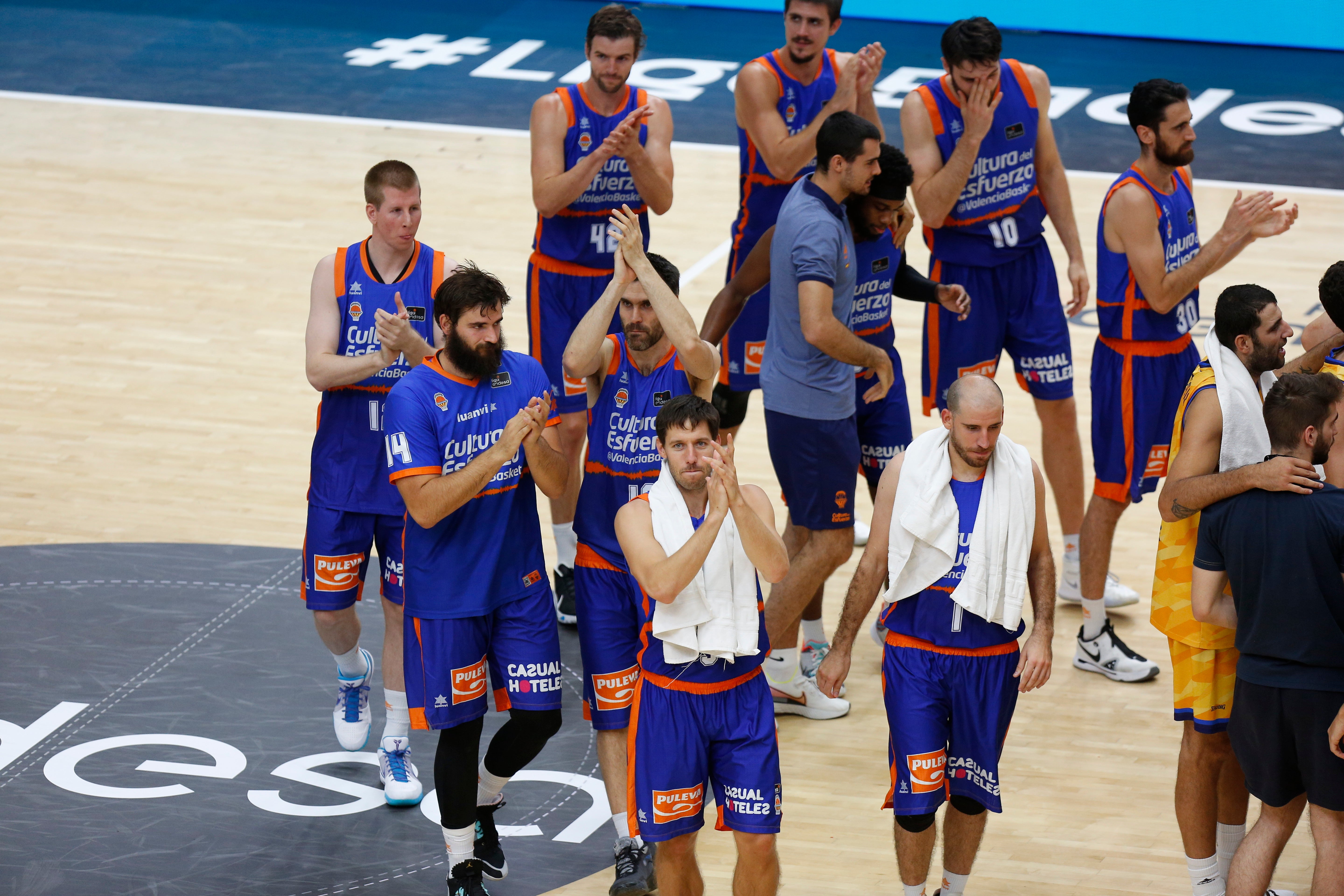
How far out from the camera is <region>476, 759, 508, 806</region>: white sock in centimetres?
516

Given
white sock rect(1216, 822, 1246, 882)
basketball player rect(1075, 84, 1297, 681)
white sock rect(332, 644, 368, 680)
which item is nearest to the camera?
white sock rect(1216, 822, 1246, 882)

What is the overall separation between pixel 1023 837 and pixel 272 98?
1224cm

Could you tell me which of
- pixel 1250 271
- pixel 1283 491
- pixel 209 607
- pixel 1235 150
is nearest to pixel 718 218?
pixel 1250 271

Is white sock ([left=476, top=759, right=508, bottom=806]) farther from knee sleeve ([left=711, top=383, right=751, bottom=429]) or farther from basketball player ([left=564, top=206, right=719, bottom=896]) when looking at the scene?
knee sleeve ([left=711, top=383, right=751, bottom=429])

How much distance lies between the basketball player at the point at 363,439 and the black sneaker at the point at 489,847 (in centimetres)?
49

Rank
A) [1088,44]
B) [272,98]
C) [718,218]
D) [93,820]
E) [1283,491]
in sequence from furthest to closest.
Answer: [1088,44]
[272,98]
[718,218]
[93,820]
[1283,491]

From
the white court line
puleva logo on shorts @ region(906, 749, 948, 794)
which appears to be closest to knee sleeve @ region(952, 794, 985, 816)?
puleva logo on shorts @ region(906, 749, 948, 794)

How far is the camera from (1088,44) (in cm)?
1772

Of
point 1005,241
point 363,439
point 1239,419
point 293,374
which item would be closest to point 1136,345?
point 1005,241

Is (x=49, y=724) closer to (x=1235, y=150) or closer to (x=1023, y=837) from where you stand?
(x=1023, y=837)

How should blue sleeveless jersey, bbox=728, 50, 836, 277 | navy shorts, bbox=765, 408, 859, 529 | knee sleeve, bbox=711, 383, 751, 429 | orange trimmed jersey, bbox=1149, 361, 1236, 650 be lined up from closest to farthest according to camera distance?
1. orange trimmed jersey, bbox=1149, 361, 1236, 650
2. navy shorts, bbox=765, 408, 859, 529
3. blue sleeveless jersey, bbox=728, 50, 836, 277
4. knee sleeve, bbox=711, 383, 751, 429

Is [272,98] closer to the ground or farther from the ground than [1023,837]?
farther from the ground

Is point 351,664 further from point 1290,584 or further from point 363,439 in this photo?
point 1290,584

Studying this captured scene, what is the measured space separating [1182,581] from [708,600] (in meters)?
1.48
